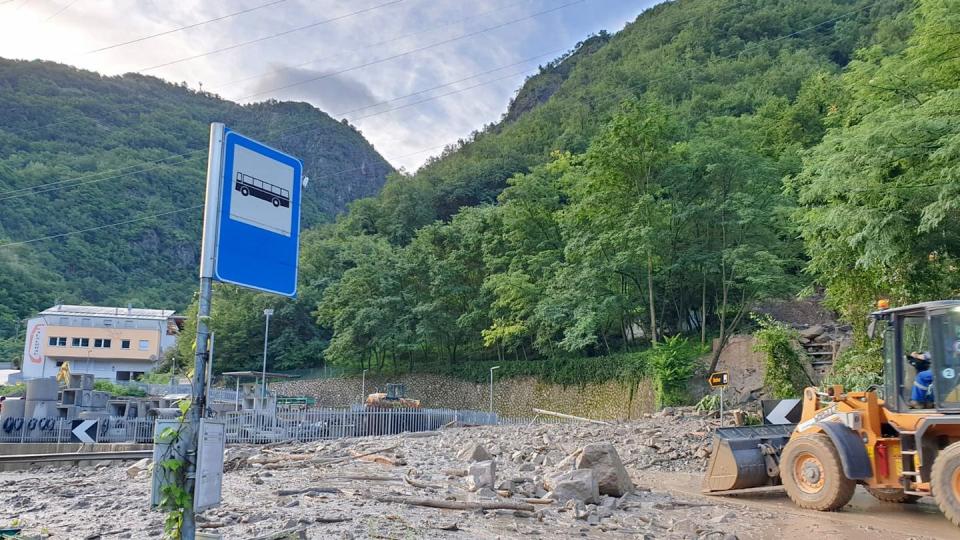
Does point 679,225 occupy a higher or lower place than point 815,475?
higher

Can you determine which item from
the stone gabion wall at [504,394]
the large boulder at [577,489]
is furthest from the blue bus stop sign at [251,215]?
the stone gabion wall at [504,394]

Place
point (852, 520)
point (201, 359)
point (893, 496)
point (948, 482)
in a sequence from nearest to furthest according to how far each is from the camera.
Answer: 1. point (201, 359)
2. point (948, 482)
3. point (852, 520)
4. point (893, 496)

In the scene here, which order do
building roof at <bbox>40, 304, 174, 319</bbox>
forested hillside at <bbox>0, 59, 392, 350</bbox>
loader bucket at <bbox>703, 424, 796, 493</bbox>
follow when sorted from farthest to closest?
1. forested hillside at <bbox>0, 59, 392, 350</bbox>
2. building roof at <bbox>40, 304, 174, 319</bbox>
3. loader bucket at <bbox>703, 424, 796, 493</bbox>

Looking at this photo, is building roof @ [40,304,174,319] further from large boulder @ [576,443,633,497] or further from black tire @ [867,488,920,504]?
black tire @ [867,488,920,504]

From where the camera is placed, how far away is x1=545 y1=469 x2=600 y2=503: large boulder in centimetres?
930

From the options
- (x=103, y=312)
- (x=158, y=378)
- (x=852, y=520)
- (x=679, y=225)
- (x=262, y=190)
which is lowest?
(x=158, y=378)

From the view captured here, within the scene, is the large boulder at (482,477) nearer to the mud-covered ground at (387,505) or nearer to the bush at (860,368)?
the mud-covered ground at (387,505)

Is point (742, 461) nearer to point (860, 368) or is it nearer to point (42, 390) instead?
point (860, 368)

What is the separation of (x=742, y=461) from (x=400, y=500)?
5.45 meters

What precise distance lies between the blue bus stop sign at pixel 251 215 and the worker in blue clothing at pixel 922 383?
26.6ft

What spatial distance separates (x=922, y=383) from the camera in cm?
877

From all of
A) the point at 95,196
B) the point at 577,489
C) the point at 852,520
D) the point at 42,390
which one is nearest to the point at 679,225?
the point at 852,520

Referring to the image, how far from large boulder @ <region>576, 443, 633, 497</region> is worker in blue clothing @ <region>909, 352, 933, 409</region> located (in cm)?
391

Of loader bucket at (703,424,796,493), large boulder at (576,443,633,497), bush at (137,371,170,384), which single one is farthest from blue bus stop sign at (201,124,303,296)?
bush at (137,371,170,384)
